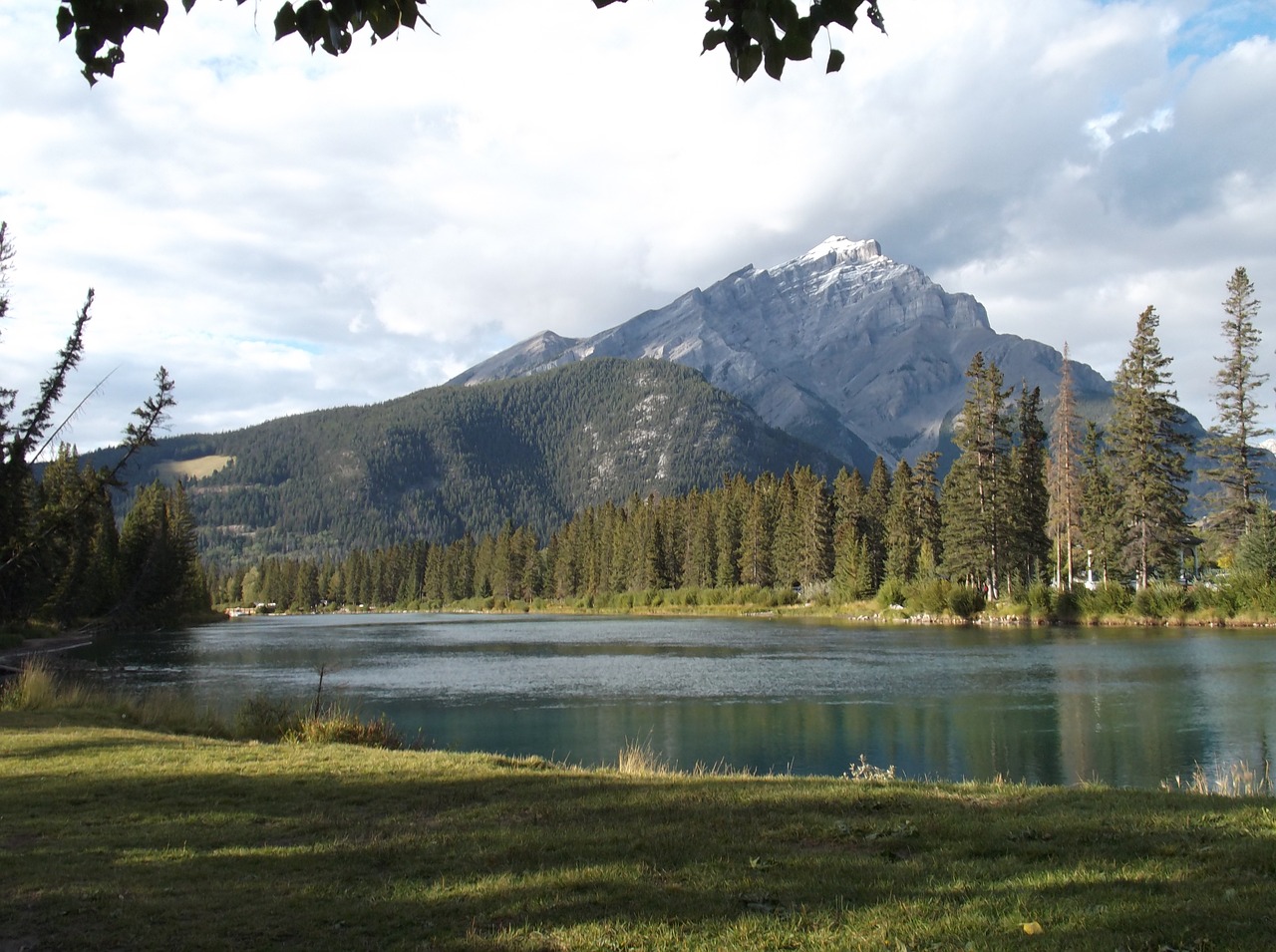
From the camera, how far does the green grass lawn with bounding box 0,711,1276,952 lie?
19.8ft

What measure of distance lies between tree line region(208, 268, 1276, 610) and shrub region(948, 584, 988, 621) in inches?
6.1

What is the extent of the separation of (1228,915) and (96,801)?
1104cm

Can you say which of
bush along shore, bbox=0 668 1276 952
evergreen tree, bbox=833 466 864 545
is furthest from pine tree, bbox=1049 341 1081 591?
bush along shore, bbox=0 668 1276 952

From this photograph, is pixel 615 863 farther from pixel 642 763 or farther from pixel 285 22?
pixel 642 763

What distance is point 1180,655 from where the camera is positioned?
3850 centimetres

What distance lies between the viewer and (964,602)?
64.9 metres

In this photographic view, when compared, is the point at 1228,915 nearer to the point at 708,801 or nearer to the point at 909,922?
the point at 909,922

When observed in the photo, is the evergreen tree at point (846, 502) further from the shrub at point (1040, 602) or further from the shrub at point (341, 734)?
the shrub at point (341, 734)

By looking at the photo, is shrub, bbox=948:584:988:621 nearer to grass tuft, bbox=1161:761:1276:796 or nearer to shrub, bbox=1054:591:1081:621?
shrub, bbox=1054:591:1081:621

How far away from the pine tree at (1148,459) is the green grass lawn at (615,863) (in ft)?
189

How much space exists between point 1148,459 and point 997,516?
35.3 feet

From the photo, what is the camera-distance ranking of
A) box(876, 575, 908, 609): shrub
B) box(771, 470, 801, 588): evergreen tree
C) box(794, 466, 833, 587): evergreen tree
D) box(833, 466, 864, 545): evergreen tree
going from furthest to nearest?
box(771, 470, 801, 588): evergreen tree, box(833, 466, 864, 545): evergreen tree, box(794, 466, 833, 587): evergreen tree, box(876, 575, 908, 609): shrub

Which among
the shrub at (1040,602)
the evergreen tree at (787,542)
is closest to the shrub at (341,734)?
the shrub at (1040,602)

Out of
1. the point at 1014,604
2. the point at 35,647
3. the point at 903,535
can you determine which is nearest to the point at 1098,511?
the point at 1014,604
